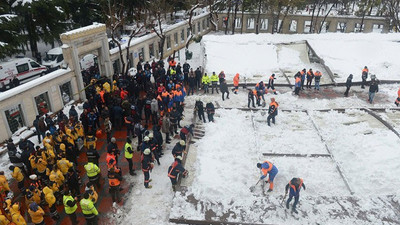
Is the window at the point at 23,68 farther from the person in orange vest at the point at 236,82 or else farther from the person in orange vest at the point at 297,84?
the person in orange vest at the point at 297,84

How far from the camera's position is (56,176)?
32.7 feet

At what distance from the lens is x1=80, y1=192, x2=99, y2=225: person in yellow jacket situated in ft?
28.7

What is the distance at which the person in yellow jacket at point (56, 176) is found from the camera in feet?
32.4

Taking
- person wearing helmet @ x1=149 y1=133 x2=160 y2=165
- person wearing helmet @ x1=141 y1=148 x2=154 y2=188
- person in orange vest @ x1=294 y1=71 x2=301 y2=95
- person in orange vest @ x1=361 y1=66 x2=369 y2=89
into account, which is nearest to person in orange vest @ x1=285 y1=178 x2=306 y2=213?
person wearing helmet @ x1=141 y1=148 x2=154 y2=188

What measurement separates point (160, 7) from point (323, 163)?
20489 millimetres

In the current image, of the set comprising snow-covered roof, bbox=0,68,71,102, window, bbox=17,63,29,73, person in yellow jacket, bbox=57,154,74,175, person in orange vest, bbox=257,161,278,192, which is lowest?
person in orange vest, bbox=257,161,278,192

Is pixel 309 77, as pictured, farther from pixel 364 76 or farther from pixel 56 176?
pixel 56 176

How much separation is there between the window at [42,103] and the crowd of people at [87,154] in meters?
2.29

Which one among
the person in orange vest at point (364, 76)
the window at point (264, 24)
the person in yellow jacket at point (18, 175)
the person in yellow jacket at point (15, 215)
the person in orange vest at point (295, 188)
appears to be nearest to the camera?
the person in yellow jacket at point (15, 215)

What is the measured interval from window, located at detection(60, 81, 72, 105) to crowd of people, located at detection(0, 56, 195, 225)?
1.01 m

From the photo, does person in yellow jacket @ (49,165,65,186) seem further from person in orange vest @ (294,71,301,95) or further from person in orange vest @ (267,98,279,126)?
person in orange vest @ (294,71,301,95)

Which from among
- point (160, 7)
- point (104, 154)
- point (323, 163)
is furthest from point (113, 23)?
point (323, 163)

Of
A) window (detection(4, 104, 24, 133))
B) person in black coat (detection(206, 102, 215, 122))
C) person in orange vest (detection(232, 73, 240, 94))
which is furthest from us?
person in orange vest (detection(232, 73, 240, 94))

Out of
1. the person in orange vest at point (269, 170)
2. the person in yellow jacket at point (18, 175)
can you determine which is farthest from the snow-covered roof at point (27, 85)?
the person in orange vest at point (269, 170)
